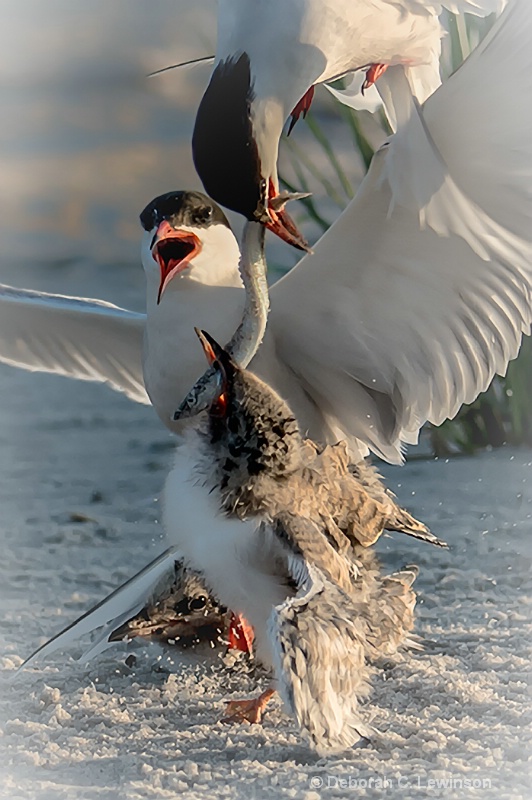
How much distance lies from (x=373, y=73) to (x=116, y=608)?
699mm

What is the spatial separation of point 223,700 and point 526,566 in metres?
0.40

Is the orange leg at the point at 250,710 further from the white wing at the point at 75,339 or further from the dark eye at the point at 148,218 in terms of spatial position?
the dark eye at the point at 148,218

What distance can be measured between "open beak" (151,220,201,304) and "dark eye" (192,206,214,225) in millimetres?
17

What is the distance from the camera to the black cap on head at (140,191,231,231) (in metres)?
1.25

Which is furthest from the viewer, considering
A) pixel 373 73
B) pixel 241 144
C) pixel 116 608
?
pixel 116 608

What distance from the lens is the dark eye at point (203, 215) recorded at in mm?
1246

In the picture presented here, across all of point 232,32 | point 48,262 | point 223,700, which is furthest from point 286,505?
point 232,32

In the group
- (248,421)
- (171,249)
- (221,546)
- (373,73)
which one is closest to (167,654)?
(221,546)

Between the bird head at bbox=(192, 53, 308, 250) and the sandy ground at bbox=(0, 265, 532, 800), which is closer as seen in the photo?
the bird head at bbox=(192, 53, 308, 250)

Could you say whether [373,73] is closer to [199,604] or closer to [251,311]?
[251,311]

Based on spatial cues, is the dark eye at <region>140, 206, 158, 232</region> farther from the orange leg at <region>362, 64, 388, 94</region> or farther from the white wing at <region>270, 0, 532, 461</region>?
the orange leg at <region>362, 64, 388, 94</region>

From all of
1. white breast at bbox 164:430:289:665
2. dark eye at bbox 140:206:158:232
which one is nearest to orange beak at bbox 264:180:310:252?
dark eye at bbox 140:206:158:232

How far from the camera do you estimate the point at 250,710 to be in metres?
1.32

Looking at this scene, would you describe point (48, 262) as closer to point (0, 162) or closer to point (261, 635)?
point (0, 162)
